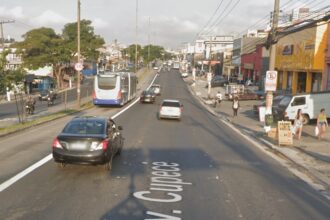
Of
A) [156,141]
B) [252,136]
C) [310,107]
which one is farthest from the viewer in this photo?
[310,107]

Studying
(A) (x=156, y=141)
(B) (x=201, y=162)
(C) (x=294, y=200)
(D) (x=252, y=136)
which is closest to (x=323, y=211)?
(C) (x=294, y=200)

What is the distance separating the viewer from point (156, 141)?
18234 mm

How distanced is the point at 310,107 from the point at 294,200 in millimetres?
20353

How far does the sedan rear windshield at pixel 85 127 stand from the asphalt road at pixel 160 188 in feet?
3.57

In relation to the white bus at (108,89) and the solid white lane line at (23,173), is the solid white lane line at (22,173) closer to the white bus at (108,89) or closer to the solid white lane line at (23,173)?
the solid white lane line at (23,173)

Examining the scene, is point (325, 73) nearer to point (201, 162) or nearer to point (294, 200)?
point (201, 162)

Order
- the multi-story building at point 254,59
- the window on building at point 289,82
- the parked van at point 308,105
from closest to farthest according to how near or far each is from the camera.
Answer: the parked van at point 308,105 → the window on building at point 289,82 → the multi-story building at point 254,59

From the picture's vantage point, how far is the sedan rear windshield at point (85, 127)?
11.6 m

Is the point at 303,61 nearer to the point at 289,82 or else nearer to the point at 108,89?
the point at 289,82

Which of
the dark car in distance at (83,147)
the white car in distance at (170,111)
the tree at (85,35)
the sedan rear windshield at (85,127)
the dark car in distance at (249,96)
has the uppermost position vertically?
the tree at (85,35)

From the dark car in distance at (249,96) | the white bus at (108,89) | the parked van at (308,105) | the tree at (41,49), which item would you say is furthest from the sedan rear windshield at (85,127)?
the tree at (41,49)

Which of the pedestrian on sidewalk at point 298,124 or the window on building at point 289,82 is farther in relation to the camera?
the window on building at point 289,82

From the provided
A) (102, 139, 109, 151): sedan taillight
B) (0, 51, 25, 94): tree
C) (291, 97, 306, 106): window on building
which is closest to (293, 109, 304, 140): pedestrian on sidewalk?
(291, 97, 306, 106): window on building

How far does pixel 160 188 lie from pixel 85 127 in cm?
312
